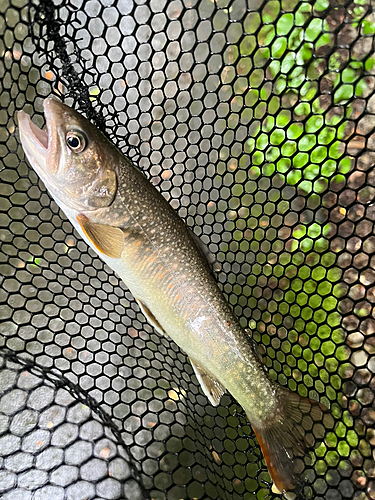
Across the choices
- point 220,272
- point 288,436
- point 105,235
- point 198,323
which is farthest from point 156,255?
point 288,436

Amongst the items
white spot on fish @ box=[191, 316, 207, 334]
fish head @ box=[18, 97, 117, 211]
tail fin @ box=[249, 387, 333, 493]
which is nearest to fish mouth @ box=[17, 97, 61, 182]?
fish head @ box=[18, 97, 117, 211]

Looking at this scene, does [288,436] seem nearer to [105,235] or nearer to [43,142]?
[105,235]

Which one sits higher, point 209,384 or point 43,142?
point 43,142

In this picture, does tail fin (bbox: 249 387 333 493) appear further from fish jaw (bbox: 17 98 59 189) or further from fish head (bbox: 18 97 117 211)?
fish jaw (bbox: 17 98 59 189)

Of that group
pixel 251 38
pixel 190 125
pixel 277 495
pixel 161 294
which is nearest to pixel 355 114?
pixel 251 38

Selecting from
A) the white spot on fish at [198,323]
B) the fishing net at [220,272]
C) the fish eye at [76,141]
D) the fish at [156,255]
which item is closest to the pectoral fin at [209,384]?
the fish at [156,255]

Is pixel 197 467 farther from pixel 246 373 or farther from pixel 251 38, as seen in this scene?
pixel 251 38
